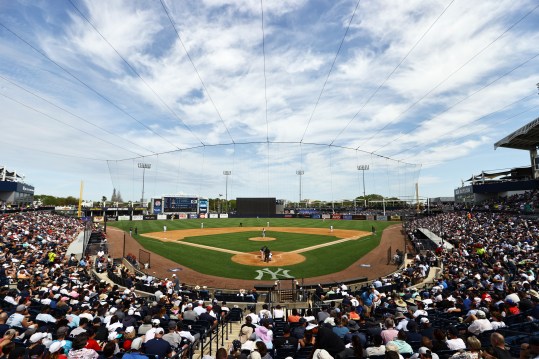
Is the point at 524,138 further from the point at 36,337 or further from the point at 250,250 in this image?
the point at 36,337

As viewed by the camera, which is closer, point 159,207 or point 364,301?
point 364,301

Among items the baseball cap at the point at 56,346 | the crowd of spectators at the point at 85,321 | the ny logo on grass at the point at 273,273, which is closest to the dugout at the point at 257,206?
the ny logo on grass at the point at 273,273

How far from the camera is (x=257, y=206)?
278 feet

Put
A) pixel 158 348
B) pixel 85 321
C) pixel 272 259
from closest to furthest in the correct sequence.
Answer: pixel 158 348 → pixel 85 321 → pixel 272 259

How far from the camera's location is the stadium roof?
37.0 m

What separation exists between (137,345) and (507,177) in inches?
3010

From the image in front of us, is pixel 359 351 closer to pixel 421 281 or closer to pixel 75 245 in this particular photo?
pixel 421 281

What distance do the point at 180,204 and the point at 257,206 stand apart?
30674 mm

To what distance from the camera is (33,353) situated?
6.09 metres

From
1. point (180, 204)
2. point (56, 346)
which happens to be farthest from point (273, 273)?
point (180, 204)

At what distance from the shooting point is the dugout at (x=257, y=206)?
84375 mm

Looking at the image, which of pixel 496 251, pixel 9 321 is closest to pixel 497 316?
pixel 9 321

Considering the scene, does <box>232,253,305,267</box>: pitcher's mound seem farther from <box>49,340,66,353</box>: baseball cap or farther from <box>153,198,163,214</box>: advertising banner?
<box>153,198,163,214</box>: advertising banner

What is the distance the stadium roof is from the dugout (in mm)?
54064
